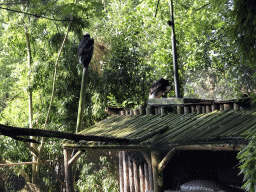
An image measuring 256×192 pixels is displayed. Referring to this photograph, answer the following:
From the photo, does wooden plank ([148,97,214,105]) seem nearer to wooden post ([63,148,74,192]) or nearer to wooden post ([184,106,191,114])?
wooden post ([184,106,191,114])

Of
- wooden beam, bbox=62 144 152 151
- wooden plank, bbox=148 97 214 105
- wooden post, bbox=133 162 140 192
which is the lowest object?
wooden post, bbox=133 162 140 192

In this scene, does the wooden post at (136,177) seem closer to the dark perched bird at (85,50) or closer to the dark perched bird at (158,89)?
the dark perched bird at (158,89)

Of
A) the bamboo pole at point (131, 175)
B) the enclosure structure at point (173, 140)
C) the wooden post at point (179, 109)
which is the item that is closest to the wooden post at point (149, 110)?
the enclosure structure at point (173, 140)

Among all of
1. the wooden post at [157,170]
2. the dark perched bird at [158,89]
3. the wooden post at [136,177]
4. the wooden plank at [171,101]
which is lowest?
the wooden post at [136,177]

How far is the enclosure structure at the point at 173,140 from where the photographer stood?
3.91m

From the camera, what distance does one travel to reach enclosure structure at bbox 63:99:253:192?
391 cm

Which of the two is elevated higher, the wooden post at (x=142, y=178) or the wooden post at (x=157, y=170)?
the wooden post at (x=157, y=170)

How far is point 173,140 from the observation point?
409cm

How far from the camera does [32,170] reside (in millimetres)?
8969

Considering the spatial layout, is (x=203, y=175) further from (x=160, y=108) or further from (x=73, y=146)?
(x=73, y=146)

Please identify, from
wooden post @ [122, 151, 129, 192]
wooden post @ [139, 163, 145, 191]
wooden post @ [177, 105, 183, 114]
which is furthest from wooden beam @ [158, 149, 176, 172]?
wooden post @ [122, 151, 129, 192]

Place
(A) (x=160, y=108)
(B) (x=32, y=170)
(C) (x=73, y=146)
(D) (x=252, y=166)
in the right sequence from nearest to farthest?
(D) (x=252, y=166) → (C) (x=73, y=146) → (A) (x=160, y=108) → (B) (x=32, y=170)

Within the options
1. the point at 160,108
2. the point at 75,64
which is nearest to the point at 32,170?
the point at 75,64

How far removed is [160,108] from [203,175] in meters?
1.49
